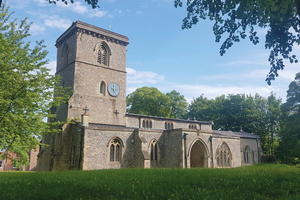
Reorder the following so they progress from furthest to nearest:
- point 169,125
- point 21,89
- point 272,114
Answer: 1. point 272,114
2. point 169,125
3. point 21,89

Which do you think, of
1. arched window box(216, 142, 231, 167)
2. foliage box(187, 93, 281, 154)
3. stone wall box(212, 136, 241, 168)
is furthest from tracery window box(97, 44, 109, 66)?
foliage box(187, 93, 281, 154)

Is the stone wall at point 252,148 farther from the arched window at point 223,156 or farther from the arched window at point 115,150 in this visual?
the arched window at point 115,150

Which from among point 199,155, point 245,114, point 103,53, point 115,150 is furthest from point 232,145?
point 245,114

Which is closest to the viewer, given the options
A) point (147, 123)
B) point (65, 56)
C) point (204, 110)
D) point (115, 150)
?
point (115, 150)

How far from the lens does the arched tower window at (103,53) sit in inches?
1139

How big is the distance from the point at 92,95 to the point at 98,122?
320 cm

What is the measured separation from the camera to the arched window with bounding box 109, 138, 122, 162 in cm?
2278

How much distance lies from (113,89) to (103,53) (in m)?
4.81

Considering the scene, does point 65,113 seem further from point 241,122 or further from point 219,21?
point 241,122

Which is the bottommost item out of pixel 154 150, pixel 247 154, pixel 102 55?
pixel 247 154

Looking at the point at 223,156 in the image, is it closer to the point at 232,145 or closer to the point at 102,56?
the point at 232,145

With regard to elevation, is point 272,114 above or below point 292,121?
above

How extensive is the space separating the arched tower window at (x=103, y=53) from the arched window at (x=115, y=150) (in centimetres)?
1070

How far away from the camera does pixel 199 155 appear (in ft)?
89.2
